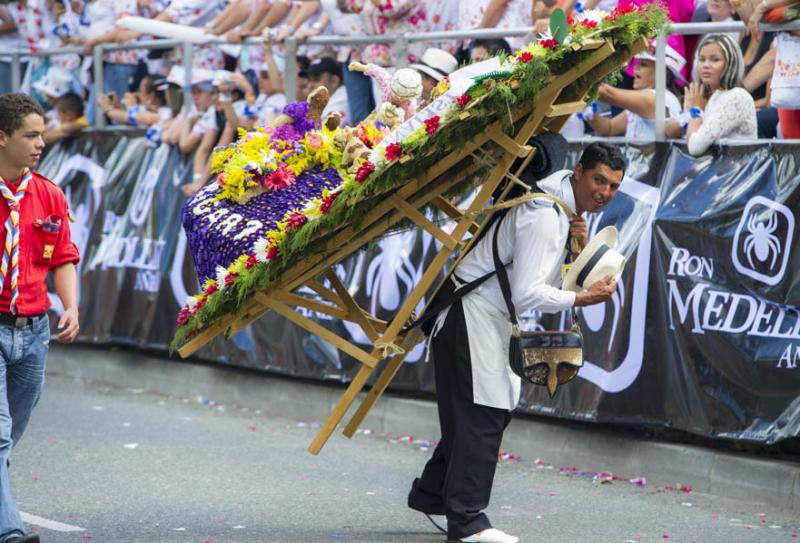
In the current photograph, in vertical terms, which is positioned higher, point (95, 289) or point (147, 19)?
point (147, 19)

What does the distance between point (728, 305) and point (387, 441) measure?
2.85 m

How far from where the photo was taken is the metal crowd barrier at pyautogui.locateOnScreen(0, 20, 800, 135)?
27.2 ft

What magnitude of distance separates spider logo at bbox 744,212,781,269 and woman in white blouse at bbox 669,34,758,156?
1.94ft

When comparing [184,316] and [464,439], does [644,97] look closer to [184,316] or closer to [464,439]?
[464,439]

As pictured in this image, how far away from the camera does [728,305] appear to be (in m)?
7.86

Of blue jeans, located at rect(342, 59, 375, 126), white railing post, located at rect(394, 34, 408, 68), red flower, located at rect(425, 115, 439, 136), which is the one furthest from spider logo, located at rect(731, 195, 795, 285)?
blue jeans, located at rect(342, 59, 375, 126)

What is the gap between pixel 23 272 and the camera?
6.11 meters

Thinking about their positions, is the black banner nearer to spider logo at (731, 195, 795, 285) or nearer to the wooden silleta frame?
spider logo at (731, 195, 795, 285)

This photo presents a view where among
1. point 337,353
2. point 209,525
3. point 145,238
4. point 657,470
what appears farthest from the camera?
point 145,238

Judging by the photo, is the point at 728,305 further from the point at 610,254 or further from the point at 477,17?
the point at 477,17

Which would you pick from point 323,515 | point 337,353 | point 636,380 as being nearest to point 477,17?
point 337,353

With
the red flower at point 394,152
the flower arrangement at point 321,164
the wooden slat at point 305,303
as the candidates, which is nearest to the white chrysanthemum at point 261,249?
the flower arrangement at point 321,164

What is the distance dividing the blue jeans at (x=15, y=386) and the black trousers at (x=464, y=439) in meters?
1.83

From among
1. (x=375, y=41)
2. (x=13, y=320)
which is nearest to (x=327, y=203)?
(x=13, y=320)
